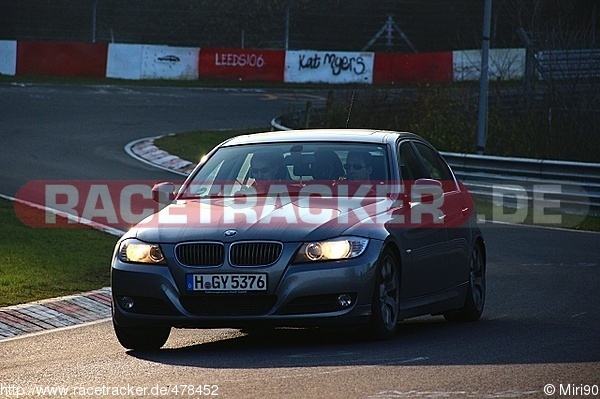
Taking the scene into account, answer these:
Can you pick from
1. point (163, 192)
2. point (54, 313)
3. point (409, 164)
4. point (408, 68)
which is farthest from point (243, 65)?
point (163, 192)

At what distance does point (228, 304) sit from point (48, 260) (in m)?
5.81

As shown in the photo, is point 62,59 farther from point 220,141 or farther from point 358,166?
point 358,166

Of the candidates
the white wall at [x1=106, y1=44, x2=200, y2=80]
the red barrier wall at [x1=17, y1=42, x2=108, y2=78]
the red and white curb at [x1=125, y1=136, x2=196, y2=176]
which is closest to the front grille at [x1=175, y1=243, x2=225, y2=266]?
the red and white curb at [x1=125, y1=136, x2=196, y2=176]

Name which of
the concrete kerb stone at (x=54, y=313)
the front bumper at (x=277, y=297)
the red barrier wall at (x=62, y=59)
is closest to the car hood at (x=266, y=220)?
the front bumper at (x=277, y=297)

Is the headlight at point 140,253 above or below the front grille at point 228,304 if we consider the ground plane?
above

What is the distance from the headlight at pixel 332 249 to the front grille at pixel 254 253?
0.15 m

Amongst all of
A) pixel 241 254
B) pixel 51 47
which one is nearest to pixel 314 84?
pixel 51 47

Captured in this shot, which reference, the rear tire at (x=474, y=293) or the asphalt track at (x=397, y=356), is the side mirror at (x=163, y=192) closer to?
the asphalt track at (x=397, y=356)

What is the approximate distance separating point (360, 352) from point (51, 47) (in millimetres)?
37162

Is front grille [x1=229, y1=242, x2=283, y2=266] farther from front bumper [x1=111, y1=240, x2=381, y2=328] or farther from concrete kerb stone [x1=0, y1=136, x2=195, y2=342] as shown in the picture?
concrete kerb stone [x1=0, y1=136, x2=195, y2=342]

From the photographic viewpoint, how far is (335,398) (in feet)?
22.5

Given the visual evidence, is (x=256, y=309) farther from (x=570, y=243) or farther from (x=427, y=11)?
(x=427, y=11)

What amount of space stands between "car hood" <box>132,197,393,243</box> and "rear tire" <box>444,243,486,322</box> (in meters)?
1.69

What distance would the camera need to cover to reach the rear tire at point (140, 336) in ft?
30.5
